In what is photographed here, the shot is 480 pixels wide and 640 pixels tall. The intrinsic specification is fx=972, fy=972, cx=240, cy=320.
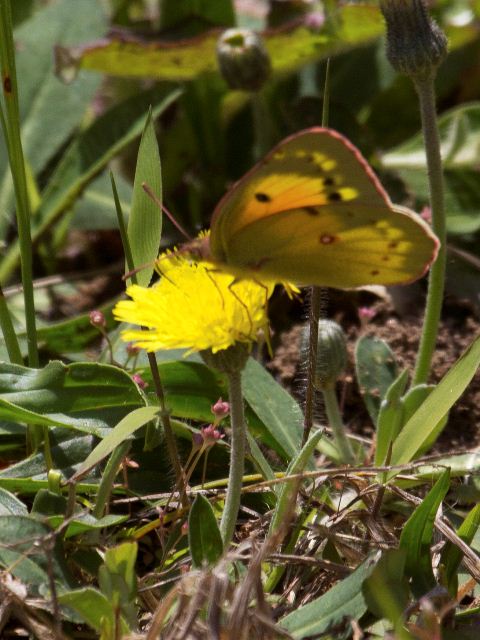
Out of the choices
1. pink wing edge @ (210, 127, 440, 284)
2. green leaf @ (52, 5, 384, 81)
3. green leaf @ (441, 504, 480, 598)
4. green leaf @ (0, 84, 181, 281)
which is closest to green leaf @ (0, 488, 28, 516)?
pink wing edge @ (210, 127, 440, 284)

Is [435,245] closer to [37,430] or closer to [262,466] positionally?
[262,466]

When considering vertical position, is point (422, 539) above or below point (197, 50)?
below

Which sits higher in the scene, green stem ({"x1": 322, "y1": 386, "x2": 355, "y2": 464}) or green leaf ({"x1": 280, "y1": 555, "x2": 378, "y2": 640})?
green leaf ({"x1": 280, "y1": 555, "x2": 378, "y2": 640})

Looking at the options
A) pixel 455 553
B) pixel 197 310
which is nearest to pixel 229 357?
pixel 197 310

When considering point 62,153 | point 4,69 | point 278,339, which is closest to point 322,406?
point 278,339

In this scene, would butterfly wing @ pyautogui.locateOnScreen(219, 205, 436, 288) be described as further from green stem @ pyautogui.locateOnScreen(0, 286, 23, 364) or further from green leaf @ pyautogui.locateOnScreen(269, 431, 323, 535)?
green stem @ pyautogui.locateOnScreen(0, 286, 23, 364)

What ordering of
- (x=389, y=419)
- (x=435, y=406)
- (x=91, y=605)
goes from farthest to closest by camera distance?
(x=389, y=419), (x=435, y=406), (x=91, y=605)

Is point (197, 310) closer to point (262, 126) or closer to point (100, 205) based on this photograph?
point (262, 126)
